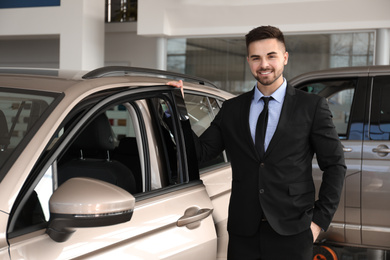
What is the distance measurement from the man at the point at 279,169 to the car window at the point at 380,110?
8.36 ft

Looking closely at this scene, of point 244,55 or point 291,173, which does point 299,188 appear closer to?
point 291,173

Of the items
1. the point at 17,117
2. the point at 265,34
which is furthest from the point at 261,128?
the point at 17,117

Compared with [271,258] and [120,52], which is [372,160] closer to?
[271,258]

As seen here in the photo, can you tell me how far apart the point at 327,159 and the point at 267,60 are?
0.54m

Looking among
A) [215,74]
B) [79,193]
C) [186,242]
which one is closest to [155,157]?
[186,242]

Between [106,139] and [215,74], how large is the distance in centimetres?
1003

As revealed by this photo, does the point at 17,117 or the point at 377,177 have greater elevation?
the point at 17,117

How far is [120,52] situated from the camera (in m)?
15.2

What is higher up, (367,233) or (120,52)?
(120,52)

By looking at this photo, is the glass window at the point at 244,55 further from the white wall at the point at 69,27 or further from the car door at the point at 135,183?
the car door at the point at 135,183

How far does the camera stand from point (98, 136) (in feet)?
10.3

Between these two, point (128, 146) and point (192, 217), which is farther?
point (128, 146)

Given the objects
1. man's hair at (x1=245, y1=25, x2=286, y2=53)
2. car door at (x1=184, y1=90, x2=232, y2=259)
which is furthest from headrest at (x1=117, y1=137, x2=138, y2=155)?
man's hair at (x1=245, y1=25, x2=286, y2=53)

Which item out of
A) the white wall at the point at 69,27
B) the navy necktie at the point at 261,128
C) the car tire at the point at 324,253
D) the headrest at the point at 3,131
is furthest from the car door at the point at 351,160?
the white wall at the point at 69,27
